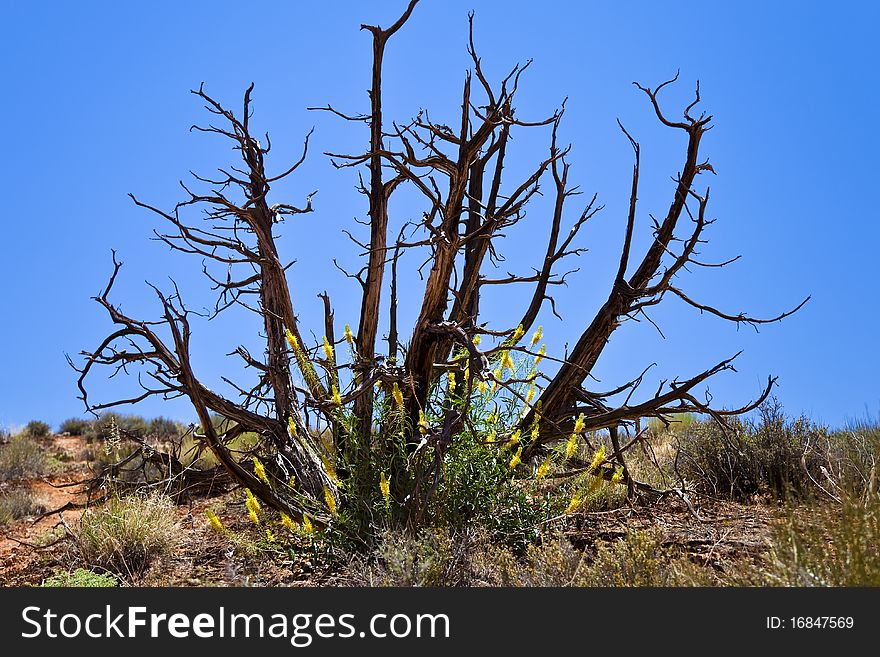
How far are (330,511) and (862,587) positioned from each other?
328 centimetres

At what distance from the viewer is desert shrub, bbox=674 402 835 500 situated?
779 cm

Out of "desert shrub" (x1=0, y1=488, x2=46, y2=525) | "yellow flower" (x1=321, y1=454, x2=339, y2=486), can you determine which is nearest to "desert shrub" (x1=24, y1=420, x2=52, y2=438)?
"desert shrub" (x1=0, y1=488, x2=46, y2=525)

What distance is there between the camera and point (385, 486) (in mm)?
5023

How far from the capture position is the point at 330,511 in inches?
220

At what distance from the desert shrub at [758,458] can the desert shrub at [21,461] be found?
39.4 feet

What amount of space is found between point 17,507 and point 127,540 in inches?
257

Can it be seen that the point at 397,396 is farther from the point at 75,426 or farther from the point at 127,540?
the point at 75,426

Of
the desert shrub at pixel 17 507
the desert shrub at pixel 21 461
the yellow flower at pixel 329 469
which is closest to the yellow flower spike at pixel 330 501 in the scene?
the yellow flower at pixel 329 469

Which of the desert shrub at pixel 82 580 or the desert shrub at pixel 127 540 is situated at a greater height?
the desert shrub at pixel 127 540

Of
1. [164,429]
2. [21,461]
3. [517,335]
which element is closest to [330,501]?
[517,335]

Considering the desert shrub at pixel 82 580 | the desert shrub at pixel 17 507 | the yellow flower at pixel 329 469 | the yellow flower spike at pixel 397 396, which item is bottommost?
the desert shrub at pixel 82 580

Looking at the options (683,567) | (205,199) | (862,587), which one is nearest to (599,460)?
(683,567)

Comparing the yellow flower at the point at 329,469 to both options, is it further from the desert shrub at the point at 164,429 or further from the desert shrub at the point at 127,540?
the desert shrub at the point at 164,429

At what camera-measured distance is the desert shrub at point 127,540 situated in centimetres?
645
